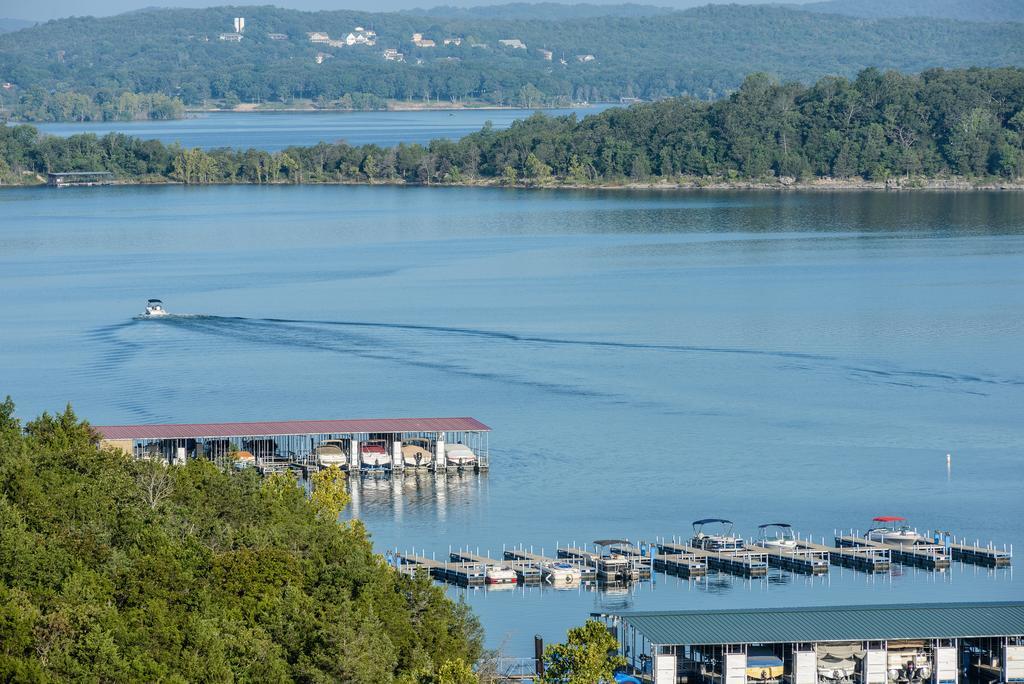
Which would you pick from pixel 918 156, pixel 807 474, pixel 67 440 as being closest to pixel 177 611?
pixel 67 440

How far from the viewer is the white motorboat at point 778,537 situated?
27594mm

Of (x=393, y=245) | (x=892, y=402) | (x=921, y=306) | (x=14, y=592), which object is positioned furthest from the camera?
(x=393, y=245)

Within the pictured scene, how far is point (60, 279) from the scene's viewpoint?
199ft

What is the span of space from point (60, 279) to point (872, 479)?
119 feet

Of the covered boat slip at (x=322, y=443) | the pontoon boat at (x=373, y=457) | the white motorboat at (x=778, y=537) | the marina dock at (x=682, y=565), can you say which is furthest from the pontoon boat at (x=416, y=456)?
the marina dock at (x=682, y=565)

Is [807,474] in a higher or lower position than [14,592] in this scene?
lower

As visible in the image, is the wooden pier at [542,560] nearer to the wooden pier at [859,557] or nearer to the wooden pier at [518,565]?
the wooden pier at [518,565]

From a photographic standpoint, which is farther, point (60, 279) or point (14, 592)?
point (60, 279)

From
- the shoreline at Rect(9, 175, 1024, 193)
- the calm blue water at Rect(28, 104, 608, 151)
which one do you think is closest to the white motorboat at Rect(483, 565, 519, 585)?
the shoreline at Rect(9, 175, 1024, 193)

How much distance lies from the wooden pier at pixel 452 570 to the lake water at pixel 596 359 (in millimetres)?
531

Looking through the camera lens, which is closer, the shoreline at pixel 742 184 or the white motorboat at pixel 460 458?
the white motorboat at pixel 460 458

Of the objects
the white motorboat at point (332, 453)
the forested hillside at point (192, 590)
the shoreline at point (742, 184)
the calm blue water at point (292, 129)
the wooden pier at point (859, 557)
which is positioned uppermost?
the forested hillside at point (192, 590)

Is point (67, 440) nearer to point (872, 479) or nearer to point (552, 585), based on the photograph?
point (552, 585)

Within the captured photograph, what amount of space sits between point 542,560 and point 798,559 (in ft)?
12.8
